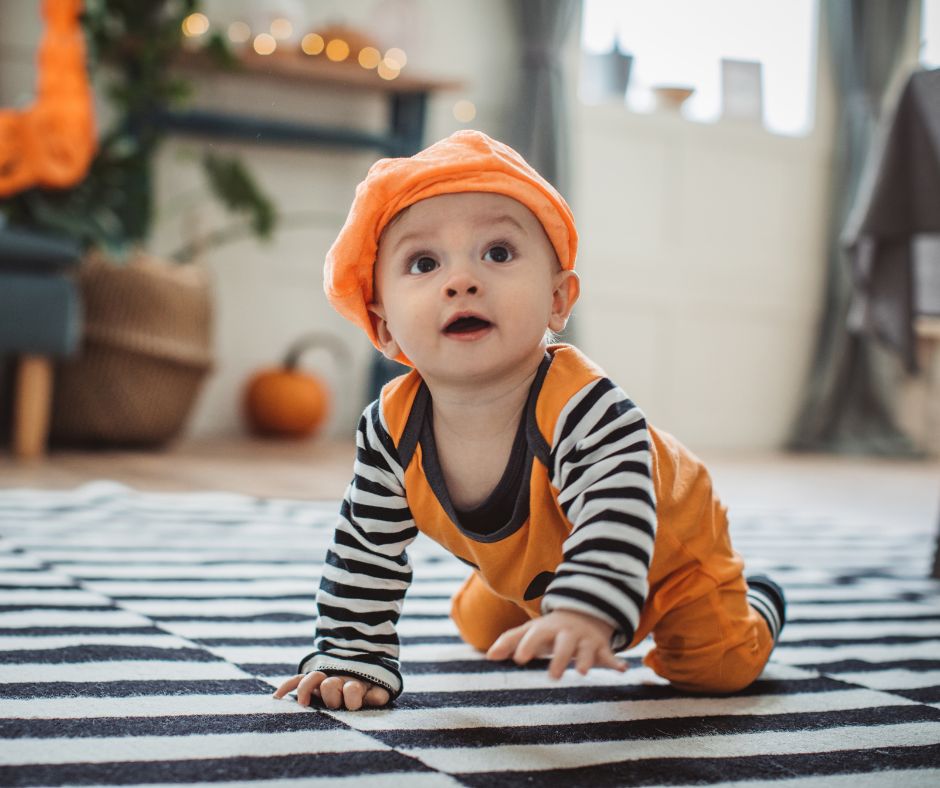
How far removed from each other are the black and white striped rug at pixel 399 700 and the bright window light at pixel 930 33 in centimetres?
331

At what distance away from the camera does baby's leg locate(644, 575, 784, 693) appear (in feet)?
3.02

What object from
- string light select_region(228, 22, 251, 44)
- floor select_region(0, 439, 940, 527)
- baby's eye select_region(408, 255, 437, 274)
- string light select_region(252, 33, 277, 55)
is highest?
string light select_region(228, 22, 251, 44)

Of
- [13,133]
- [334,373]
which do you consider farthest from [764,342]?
[13,133]

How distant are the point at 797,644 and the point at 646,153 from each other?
10.0 feet

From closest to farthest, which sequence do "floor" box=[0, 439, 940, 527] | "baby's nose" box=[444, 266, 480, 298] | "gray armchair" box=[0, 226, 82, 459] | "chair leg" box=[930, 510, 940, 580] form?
"baby's nose" box=[444, 266, 480, 298] → "chair leg" box=[930, 510, 940, 580] → "floor" box=[0, 439, 940, 527] → "gray armchair" box=[0, 226, 82, 459]

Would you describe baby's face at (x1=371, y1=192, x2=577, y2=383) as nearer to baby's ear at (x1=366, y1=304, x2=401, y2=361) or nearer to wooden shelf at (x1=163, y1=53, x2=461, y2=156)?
baby's ear at (x1=366, y1=304, x2=401, y2=361)

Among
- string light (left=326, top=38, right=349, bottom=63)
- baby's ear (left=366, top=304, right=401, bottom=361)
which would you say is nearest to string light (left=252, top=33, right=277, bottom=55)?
string light (left=326, top=38, right=349, bottom=63)

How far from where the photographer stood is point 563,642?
2.19 feet

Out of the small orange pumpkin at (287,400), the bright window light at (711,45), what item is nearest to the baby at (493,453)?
the small orange pumpkin at (287,400)

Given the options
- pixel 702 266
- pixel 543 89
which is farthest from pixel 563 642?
pixel 702 266

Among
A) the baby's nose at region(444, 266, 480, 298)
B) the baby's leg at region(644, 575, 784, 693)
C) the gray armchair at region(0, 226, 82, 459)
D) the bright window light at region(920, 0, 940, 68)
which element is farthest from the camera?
the bright window light at region(920, 0, 940, 68)

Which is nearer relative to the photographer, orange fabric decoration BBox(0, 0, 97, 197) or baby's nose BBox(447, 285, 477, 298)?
baby's nose BBox(447, 285, 477, 298)

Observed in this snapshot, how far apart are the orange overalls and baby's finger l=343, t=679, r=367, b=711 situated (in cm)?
14

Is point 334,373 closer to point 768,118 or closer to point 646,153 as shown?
point 646,153
